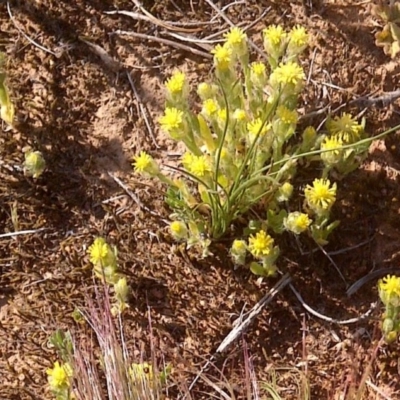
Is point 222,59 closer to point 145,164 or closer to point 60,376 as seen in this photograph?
point 145,164

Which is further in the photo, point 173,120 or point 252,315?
point 252,315

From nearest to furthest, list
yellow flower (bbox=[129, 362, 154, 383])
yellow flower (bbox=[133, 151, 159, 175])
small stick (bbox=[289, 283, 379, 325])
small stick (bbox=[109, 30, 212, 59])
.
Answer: yellow flower (bbox=[129, 362, 154, 383]) → yellow flower (bbox=[133, 151, 159, 175]) → small stick (bbox=[289, 283, 379, 325]) → small stick (bbox=[109, 30, 212, 59])

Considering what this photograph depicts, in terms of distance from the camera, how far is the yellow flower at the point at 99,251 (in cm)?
199

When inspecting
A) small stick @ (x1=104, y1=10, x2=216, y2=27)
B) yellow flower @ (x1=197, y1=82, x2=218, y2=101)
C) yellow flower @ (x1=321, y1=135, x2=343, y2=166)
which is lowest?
yellow flower @ (x1=321, y1=135, x2=343, y2=166)

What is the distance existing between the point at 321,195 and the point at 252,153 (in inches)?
7.5

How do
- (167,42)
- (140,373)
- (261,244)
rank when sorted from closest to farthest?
(140,373), (261,244), (167,42)

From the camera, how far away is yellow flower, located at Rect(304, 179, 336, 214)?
6.22 feet

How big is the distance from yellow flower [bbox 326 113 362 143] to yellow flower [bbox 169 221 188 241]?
1.43 feet

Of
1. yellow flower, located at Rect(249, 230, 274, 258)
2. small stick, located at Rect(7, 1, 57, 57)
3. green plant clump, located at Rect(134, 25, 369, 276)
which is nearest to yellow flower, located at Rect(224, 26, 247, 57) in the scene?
green plant clump, located at Rect(134, 25, 369, 276)

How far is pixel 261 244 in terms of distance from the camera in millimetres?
1935

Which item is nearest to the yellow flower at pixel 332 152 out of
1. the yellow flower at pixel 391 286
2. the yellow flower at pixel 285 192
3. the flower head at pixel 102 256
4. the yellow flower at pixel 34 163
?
the yellow flower at pixel 285 192

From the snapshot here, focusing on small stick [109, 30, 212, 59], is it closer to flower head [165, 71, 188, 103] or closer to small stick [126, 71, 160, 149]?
small stick [126, 71, 160, 149]

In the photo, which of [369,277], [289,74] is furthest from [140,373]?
[289,74]

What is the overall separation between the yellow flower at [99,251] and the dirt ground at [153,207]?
0.12m
